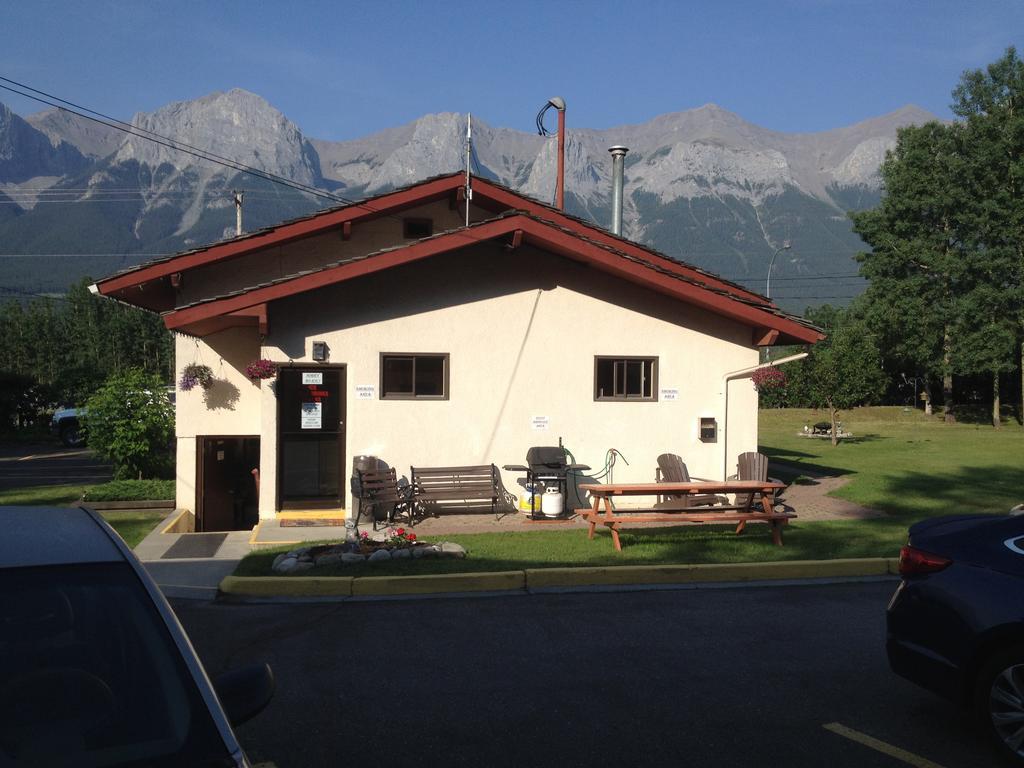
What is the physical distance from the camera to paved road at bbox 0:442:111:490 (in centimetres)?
2117

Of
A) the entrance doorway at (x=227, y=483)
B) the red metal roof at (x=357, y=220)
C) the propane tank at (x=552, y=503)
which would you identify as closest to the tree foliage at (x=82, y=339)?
the entrance doorway at (x=227, y=483)

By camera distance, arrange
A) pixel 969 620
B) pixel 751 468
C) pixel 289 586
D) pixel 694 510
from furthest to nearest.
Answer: pixel 751 468 < pixel 694 510 < pixel 289 586 < pixel 969 620

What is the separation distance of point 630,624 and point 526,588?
1817 millimetres

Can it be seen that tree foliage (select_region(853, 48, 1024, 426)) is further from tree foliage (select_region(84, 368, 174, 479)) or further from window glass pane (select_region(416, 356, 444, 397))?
tree foliage (select_region(84, 368, 174, 479))

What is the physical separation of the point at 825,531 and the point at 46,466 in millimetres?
20519

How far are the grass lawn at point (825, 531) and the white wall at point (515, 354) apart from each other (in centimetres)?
224

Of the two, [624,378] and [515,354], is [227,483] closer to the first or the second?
[515,354]

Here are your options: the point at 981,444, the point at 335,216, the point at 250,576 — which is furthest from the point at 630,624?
the point at 981,444

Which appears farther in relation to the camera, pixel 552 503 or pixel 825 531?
pixel 552 503

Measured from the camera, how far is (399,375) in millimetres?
14672

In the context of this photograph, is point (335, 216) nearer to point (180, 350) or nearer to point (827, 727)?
point (180, 350)

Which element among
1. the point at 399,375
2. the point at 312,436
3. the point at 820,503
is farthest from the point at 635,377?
the point at 312,436

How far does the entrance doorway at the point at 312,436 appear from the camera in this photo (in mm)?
14344

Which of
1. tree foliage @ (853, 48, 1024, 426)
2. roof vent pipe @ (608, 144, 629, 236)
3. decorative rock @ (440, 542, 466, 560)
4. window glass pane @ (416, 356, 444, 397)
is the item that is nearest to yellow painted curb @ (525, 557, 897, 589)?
decorative rock @ (440, 542, 466, 560)
